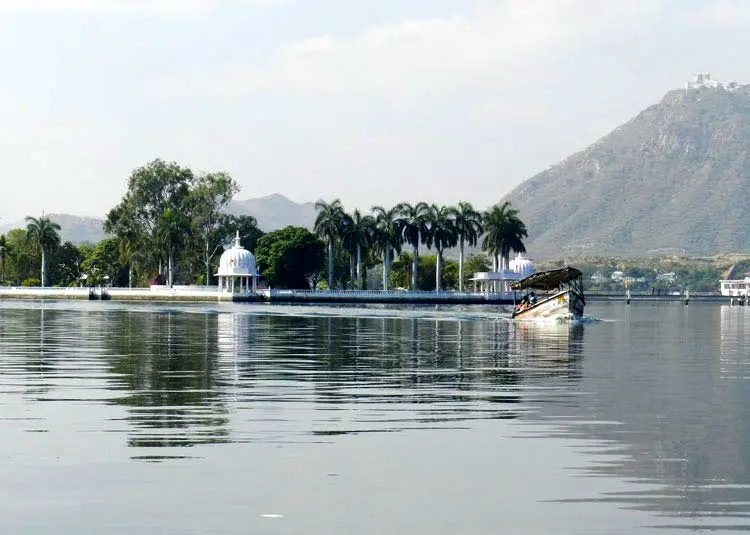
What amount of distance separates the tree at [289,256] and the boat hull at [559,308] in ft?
327

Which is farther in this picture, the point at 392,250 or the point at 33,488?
the point at 392,250

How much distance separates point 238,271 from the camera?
178000mm

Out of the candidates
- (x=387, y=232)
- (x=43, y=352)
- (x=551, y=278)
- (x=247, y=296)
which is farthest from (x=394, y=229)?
A: (x=43, y=352)

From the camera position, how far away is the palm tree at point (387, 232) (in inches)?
7569

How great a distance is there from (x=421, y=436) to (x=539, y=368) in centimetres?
1818

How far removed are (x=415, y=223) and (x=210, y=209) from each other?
33115 millimetres

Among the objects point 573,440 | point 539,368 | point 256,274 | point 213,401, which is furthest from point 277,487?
point 256,274

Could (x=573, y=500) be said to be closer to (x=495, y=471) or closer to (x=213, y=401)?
(x=495, y=471)

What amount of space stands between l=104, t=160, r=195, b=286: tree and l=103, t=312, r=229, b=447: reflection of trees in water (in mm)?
130794

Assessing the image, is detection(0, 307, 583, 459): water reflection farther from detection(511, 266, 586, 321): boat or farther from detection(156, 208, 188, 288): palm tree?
detection(156, 208, 188, 288): palm tree

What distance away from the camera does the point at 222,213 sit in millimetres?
190875

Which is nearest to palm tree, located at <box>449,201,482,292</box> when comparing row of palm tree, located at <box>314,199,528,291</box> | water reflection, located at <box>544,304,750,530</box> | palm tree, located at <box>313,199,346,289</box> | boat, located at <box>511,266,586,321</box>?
row of palm tree, located at <box>314,199,528,291</box>

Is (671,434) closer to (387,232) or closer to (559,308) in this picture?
(559,308)

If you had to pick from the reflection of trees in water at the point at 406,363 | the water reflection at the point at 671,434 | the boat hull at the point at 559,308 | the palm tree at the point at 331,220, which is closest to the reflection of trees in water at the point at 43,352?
the reflection of trees in water at the point at 406,363
